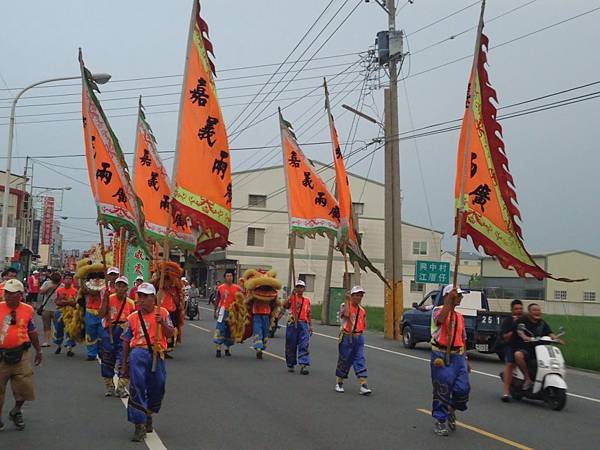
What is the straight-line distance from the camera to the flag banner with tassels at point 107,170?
1012 centimetres

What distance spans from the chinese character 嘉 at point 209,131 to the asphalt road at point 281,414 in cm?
354

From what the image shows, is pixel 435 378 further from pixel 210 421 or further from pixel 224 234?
pixel 224 234

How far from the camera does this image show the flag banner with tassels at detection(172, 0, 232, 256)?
907cm

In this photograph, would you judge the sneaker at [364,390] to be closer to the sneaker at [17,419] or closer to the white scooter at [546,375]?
the white scooter at [546,375]

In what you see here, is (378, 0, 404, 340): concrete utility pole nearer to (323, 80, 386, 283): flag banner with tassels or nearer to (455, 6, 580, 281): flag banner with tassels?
(323, 80, 386, 283): flag banner with tassels

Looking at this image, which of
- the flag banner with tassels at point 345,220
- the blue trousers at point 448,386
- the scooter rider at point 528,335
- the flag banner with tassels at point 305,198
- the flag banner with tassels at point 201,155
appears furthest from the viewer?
the flag banner with tassels at point 305,198

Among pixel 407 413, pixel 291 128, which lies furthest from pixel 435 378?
pixel 291 128

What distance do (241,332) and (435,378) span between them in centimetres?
822

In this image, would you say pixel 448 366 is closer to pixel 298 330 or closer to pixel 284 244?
pixel 298 330

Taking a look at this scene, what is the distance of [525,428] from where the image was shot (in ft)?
29.9

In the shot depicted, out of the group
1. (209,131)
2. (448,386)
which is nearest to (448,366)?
(448,386)

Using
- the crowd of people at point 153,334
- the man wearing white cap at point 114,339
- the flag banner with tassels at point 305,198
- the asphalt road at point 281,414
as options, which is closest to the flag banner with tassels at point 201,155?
the crowd of people at point 153,334

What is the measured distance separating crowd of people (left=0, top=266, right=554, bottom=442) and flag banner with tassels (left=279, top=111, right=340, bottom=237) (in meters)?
1.27

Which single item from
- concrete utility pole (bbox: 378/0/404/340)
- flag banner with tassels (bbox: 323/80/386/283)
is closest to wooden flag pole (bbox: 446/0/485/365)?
flag banner with tassels (bbox: 323/80/386/283)
